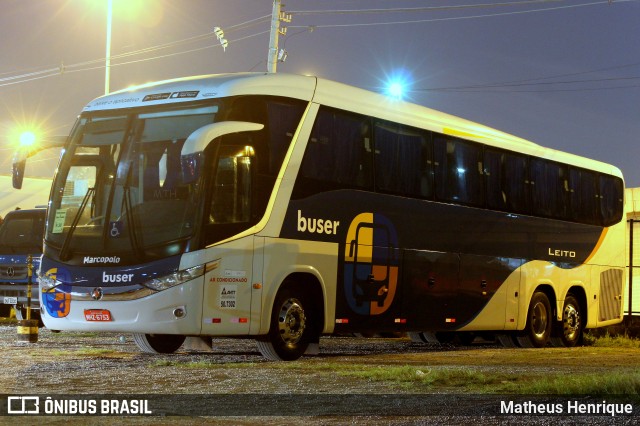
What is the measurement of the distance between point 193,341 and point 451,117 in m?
6.89

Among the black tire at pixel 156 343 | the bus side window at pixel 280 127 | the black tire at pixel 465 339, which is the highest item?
the bus side window at pixel 280 127

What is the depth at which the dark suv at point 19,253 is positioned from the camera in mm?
25266

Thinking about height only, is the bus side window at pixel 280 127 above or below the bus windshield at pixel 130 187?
above

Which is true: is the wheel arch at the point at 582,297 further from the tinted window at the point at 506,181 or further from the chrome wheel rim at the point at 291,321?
the chrome wheel rim at the point at 291,321

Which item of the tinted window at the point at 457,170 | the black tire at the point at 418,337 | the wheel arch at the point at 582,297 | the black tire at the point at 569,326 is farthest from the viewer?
the wheel arch at the point at 582,297

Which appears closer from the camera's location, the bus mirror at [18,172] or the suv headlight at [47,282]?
the suv headlight at [47,282]

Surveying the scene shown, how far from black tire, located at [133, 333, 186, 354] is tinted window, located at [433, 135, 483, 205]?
4.99 meters

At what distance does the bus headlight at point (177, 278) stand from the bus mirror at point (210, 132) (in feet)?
4.91

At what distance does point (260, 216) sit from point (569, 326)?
10.9 metres

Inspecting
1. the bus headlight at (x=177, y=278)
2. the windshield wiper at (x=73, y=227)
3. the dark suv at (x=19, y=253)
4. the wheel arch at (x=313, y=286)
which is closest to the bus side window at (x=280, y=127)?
the wheel arch at (x=313, y=286)

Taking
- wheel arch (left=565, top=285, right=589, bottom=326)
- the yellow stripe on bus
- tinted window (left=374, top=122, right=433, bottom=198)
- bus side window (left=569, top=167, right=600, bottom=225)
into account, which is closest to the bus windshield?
tinted window (left=374, top=122, right=433, bottom=198)

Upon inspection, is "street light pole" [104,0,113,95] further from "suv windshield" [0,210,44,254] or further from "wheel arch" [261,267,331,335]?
"wheel arch" [261,267,331,335]

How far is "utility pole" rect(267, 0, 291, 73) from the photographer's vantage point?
118 ft

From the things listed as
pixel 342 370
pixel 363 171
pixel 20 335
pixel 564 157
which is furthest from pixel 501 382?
pixel 564 157
